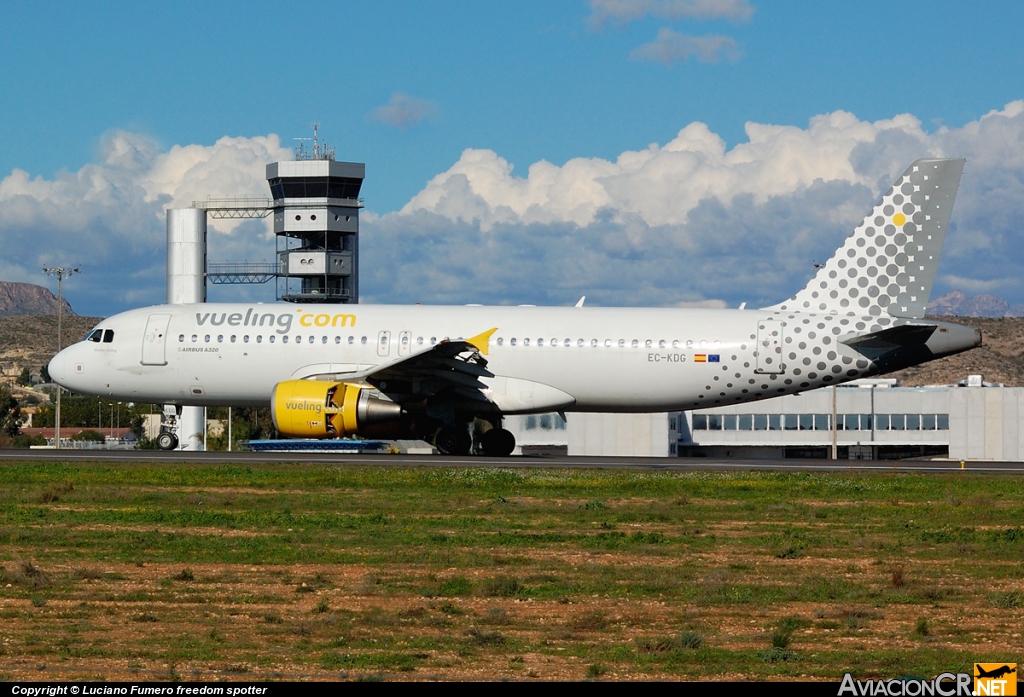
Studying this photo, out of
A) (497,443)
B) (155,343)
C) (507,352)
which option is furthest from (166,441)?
(507,352)

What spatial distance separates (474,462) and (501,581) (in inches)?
646

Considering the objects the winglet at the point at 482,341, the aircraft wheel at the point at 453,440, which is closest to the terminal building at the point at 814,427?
the aircraft wheel at the point at 453,440

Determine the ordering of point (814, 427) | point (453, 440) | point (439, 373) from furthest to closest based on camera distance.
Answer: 1. point (814, 427)
2. point (453, 440)
3. point (439, 373)

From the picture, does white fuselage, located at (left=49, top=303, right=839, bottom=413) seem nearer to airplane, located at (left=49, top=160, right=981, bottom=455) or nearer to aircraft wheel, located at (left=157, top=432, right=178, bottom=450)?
airplane, located at (left=49, top=160, right=981, bottom=455)

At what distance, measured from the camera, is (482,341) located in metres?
31.9

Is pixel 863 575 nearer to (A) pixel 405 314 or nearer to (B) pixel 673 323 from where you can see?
(B) pixel 673 323

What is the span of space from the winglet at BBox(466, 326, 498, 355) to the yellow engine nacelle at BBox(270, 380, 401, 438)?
2.91m

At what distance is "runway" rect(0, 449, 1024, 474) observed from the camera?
29.5 metres

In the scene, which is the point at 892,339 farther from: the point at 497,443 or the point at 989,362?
the point at 989,362

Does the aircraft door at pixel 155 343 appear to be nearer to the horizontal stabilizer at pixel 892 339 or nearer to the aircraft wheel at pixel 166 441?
the aircraft wheel at pixel 166 441

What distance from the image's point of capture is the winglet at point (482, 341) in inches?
1253

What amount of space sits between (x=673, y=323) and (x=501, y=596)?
65.4ft

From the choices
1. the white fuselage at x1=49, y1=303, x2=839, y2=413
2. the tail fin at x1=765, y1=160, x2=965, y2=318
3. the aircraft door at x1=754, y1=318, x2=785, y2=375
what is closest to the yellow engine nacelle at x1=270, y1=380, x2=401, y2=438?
the white fuselage at x1=49, y1=303, x2=839, y2=413

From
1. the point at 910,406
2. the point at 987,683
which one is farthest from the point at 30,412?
the point at 987,683
